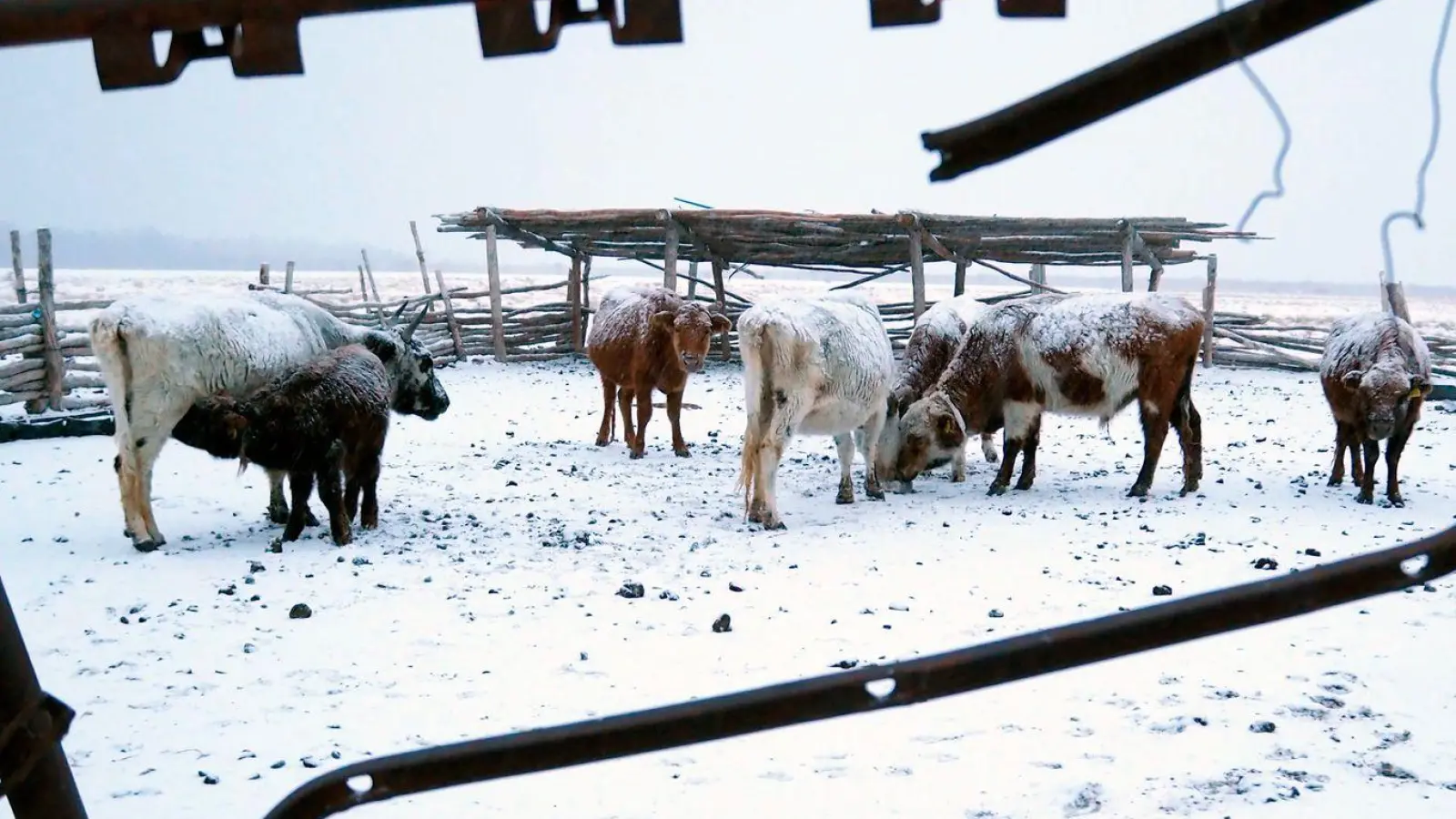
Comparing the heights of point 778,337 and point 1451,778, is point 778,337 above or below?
above

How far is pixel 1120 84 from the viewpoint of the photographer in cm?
133

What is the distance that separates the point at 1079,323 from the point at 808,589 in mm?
3828

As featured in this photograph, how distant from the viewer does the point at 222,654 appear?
16.0 feet

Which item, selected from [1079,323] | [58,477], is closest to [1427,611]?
[1079,323]

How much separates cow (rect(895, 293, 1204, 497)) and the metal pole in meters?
7.30

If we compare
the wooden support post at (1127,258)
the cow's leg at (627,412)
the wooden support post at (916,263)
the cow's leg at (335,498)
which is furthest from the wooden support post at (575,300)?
the cow's leg at (335,498)

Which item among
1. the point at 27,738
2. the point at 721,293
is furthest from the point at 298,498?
the point at 721,293

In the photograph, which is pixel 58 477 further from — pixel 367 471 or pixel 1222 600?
pixel 1222 600

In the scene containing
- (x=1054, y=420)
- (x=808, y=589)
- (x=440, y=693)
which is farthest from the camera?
(x=1054, y=420)

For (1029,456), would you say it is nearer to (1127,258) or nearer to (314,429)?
(314,429)

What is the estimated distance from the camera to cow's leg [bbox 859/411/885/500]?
27.6 ft

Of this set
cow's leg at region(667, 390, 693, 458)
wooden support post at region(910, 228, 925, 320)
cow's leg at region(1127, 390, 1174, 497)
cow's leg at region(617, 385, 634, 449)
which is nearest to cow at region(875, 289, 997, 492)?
cow's leg at region(1127, 390, 1174, 497)

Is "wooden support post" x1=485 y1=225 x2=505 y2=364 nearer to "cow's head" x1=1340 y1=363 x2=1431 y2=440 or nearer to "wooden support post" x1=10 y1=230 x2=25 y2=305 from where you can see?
"wooden support post" x1=10 y1=230 x2=25 y2=305

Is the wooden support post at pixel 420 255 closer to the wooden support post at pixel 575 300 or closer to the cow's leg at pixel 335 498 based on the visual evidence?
the wooden support post at pixel 575 300
